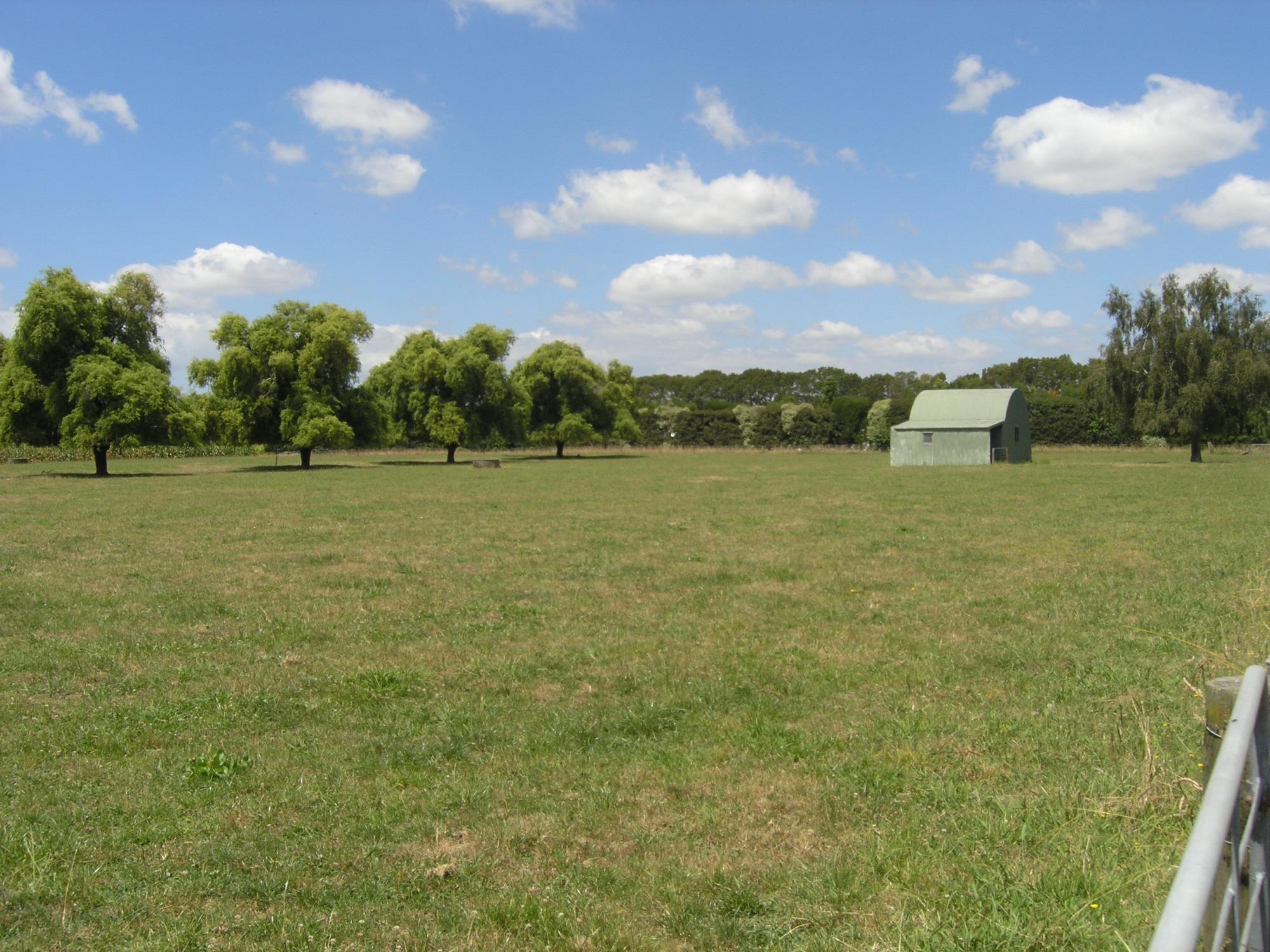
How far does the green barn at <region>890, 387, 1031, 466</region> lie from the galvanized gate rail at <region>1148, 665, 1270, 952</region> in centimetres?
5655

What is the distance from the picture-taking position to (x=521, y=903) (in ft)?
14.9

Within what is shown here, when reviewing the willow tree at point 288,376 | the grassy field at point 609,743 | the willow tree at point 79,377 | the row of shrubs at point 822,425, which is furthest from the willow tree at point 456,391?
the grassy field at point 609,743

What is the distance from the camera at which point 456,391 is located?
6806cm

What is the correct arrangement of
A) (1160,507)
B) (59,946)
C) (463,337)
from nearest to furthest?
(59,946) → (1160,507) → (463,337)

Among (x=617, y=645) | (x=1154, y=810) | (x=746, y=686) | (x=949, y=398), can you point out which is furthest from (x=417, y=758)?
(x=949, y=398)

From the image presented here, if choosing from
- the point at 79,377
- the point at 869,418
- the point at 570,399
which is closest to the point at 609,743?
the point at 79,377

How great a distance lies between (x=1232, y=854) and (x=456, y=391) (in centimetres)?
6758

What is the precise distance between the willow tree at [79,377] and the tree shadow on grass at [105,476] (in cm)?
118

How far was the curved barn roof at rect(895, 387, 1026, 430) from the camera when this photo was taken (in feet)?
190

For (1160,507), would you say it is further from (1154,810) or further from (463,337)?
(463,337)

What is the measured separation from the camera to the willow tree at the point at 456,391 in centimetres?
6688

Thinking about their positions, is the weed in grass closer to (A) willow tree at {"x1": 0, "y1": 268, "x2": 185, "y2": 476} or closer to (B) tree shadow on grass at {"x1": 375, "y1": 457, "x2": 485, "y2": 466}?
(A) willow tree at {"x1": 0, "y1": 268, "x2": 185, "y2": 476}

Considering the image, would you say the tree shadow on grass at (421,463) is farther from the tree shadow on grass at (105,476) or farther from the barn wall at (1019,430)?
the barn wall at (1019,430)

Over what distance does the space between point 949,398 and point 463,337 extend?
34637mm
